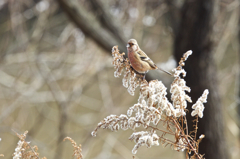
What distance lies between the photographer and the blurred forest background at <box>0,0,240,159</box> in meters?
2.07

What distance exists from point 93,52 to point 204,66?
1786 millimetres

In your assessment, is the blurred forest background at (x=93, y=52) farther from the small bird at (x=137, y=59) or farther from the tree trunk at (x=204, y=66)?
the small bird at (x=137, y=59)

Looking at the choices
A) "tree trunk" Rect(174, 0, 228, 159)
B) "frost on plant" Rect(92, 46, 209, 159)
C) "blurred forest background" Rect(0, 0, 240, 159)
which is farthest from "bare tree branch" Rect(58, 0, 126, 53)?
"frost on plant" Rect(92, 46, 209, 159)

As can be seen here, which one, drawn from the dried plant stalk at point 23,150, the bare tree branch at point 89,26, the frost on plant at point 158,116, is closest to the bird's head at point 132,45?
the frost on plant at point 158,116

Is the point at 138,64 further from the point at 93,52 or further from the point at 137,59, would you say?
the point at 93,52

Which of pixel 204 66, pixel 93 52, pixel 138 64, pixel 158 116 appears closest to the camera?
pixel 158 116

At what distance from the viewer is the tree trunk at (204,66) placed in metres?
1.92

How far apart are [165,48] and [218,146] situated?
246 cm

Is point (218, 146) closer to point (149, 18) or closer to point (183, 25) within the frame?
point (183, 25)

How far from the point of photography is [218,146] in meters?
1.92

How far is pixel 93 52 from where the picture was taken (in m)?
3.47

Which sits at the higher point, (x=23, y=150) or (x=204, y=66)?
(x=204, y=66)

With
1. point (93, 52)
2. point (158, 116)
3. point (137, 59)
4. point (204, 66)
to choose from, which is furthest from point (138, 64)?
point (93, 52)

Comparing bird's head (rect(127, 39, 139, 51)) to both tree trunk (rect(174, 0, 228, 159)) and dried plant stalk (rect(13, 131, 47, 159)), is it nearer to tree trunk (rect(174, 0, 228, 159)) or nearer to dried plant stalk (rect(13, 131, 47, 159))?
dried plant stalk (rect(13, 131, 47, 159))
